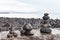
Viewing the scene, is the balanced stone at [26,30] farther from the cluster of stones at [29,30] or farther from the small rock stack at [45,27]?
the small rock stack at [45,27]

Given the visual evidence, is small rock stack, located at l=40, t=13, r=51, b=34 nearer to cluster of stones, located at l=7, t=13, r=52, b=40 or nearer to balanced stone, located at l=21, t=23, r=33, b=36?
cluster of stones, located at l=7, t=13, r=52, b=40

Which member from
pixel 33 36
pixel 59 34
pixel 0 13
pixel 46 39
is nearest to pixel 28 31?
pixel 33 36

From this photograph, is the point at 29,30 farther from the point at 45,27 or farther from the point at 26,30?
the point at 45,27

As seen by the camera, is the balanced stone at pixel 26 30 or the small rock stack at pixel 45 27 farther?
the small rock stack at pixel 45 27

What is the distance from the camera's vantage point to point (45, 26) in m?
3.00

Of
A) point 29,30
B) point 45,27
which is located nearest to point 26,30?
point 29,30

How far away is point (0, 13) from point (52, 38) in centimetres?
506

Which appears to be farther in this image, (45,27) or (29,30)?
(45,27)

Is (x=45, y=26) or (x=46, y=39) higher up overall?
(x=45, y=26)

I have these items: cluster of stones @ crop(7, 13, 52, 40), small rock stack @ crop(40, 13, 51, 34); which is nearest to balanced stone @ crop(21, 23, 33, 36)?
cluster of stones @ crop(7, 13, 52, 40)

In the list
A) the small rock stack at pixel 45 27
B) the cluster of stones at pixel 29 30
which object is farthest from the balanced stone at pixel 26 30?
the small rock stack at pixel 45 27

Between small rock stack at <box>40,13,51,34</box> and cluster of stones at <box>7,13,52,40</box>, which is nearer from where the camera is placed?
cluster of stones at <box>7,13,52,40</box>

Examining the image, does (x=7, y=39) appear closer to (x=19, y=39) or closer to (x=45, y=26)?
(x=19, y=39)

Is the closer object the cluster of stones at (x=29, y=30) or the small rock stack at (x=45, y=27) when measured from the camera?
the cluster of stones at (x=29, y=30)
